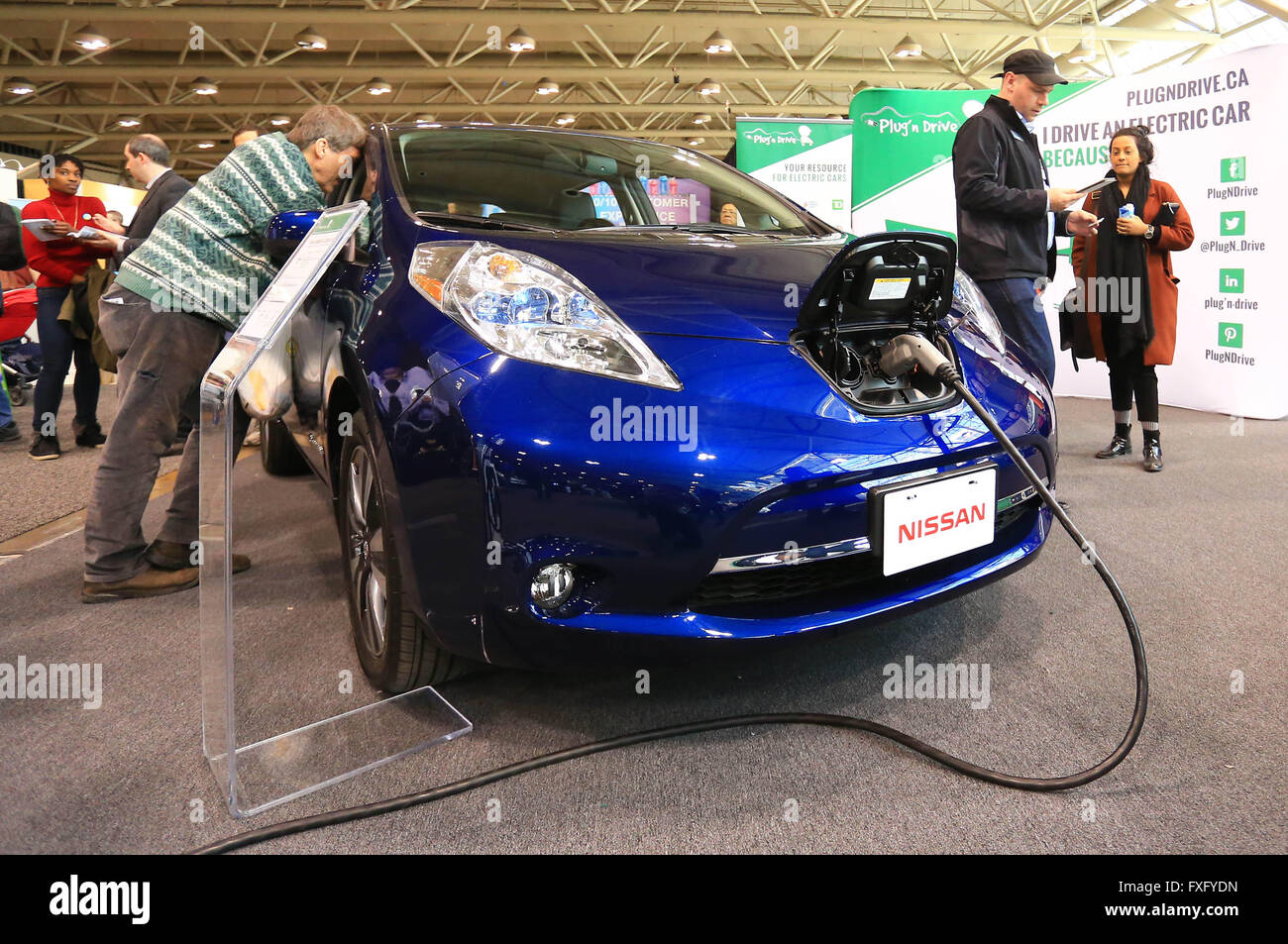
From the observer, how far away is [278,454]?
3668mm

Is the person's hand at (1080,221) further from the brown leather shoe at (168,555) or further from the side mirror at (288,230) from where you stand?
the brown leather shoe at (168,555)

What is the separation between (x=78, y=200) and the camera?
184 inches

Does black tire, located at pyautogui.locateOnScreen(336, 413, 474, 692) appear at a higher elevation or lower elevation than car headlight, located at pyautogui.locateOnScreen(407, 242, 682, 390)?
lower

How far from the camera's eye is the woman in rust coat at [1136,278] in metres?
3.61

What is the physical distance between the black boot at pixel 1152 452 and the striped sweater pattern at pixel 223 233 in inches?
127

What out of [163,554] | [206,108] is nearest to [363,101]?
→ [206,108]

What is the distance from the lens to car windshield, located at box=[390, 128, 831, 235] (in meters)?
1.85

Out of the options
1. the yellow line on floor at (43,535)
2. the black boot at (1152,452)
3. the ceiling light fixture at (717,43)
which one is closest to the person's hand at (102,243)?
the yellow line on floor at (43,535)

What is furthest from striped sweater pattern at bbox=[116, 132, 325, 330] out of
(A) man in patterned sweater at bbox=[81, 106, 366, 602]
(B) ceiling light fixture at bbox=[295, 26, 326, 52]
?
(B) ceiling light fixture at bbox=[295, 26, 326, 52]

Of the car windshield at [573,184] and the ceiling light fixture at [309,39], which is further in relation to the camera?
the ceiling light fixture at [309,39]

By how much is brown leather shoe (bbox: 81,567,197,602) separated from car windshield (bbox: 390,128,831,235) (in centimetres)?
129

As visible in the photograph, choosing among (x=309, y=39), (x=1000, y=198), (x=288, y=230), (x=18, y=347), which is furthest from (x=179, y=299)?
(x=309, y=39)
